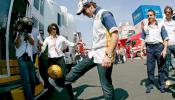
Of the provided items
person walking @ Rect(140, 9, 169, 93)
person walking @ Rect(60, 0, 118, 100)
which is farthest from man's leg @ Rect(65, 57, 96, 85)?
person walking @ Rect(140, 9, 169, 93)

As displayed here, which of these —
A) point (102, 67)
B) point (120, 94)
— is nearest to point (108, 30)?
point (102, 67)

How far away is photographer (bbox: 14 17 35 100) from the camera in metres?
6.25

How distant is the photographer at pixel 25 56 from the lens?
6254mm

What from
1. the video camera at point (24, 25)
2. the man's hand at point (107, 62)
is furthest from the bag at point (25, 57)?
the man's hand at point (107, 62)

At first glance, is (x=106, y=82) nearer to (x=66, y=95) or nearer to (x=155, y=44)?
(x=155, y=44)

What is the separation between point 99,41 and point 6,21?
211 centimetres

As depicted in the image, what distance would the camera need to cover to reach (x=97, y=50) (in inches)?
211

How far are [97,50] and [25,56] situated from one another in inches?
62.8

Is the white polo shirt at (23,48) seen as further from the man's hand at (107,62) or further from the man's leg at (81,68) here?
the man's hand at (107,62)

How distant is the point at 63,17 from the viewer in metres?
30.8

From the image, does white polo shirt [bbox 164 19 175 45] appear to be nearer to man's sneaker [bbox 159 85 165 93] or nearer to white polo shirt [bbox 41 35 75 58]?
man's sneaker [bbox 159 85 165 93]

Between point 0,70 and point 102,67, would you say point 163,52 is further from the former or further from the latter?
point 0,70

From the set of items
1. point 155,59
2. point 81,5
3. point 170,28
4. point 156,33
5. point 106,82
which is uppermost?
point 81,5

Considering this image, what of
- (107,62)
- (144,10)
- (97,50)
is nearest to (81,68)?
(97,50)
